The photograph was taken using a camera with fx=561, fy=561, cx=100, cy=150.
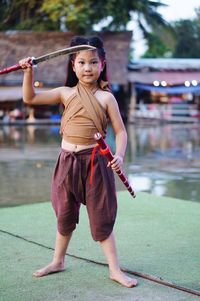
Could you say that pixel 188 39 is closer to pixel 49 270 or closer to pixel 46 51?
pixel 46 51

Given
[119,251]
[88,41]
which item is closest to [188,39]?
[119,251]

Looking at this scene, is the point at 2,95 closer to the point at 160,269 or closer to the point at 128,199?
the point at 128,199

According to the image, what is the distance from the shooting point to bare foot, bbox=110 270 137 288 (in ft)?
10.6

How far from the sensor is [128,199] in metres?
6.24

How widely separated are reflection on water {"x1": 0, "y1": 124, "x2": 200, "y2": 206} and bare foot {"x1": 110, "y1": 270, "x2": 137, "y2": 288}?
3.17 m

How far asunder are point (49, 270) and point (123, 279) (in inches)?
19.1

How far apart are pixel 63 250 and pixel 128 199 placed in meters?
2.78

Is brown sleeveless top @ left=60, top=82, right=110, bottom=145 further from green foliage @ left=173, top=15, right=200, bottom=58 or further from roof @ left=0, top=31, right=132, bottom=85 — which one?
green foliage @ left=173, top=15, right=200, bottom=58

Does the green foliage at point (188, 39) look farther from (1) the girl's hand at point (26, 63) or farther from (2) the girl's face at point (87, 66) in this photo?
(1) the girl's hand at point (26, 63)

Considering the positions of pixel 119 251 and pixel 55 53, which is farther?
pixel 119 251

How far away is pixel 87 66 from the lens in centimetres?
328

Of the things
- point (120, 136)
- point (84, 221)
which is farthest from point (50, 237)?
point (120, 136)

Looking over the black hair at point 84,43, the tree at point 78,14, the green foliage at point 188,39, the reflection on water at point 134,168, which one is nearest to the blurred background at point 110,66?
the tree at point 78,14

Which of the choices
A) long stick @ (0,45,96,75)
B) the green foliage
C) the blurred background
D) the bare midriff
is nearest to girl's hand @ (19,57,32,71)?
long stick @ (0,45,96,75)
